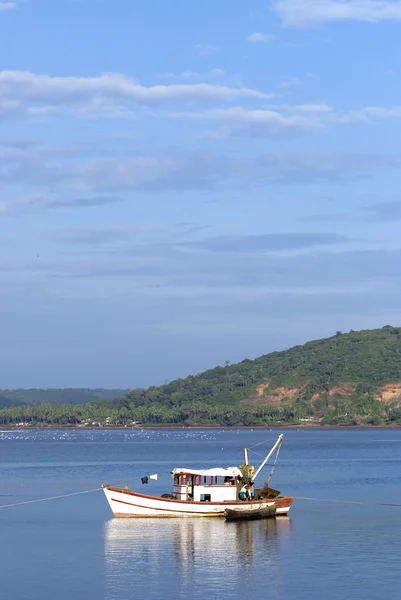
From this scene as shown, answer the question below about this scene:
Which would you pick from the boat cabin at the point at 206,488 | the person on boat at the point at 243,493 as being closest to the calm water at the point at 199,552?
the boat cabin at the point at 206,488

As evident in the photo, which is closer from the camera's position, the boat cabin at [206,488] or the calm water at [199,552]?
the calm water at [199,552]

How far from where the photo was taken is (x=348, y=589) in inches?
2176

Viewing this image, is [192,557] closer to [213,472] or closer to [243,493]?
[213,472]

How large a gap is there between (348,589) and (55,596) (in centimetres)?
1491

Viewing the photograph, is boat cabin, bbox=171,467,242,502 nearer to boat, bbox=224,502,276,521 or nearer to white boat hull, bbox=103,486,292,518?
white boat hull, bbox=103,486,292,518

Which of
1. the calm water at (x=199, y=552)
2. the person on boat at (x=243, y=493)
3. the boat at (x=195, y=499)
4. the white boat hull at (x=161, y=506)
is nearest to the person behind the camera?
the calm water at (x=199, y=552)

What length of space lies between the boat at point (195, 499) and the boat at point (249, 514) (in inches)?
4.5

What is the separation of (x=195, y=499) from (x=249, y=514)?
417 cm

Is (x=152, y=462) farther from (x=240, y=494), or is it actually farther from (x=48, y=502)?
(x=240, y=494)

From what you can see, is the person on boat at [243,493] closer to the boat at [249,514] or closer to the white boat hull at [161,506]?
the white boat hull at [161,506]

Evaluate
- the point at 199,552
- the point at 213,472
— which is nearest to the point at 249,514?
the point at 213,472

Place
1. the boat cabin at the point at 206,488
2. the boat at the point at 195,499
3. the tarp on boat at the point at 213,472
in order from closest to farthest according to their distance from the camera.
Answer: the boat at the point at 195,499 < the tarp on boat at the point at 213,472 < the boat cabin at the point at 206,488

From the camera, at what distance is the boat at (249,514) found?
7831 cm

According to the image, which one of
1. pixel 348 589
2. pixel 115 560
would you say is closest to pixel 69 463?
pixel 115 560
